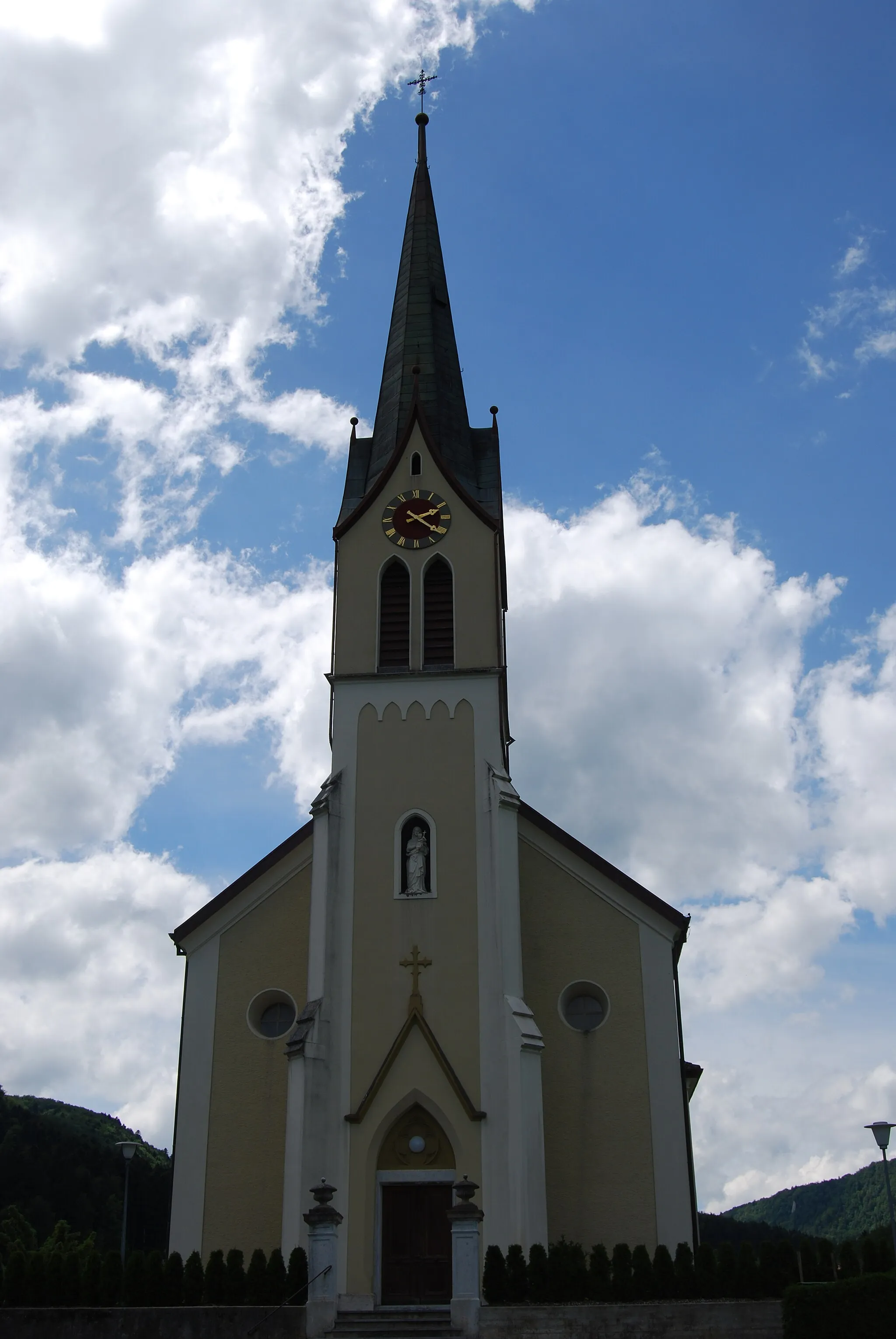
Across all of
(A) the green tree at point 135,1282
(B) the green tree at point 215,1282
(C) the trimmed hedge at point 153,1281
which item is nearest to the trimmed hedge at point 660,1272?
(C) the trimmed hedge at point 153,1281

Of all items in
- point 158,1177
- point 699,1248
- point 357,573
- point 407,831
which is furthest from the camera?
point 158,1177

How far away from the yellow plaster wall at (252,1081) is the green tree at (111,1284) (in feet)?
13.5

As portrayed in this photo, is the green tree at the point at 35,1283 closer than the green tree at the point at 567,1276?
No

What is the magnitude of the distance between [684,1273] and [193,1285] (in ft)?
22.8

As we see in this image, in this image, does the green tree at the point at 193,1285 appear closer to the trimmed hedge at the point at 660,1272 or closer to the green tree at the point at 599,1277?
the trimmed hedge at the point at 660,1272

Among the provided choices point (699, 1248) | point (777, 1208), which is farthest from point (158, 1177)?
point (777, 1208)

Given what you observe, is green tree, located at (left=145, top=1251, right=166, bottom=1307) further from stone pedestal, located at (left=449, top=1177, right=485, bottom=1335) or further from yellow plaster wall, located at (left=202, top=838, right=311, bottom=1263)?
stone pedestal, located at (left=449, top=1177, right=485, bottom=1335)

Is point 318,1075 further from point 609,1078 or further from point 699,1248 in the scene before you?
point 699,1248

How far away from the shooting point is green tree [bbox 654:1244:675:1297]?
17.6 m

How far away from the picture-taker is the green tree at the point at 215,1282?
60.0 feet

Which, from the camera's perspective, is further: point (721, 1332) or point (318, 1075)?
point (318, 1075)

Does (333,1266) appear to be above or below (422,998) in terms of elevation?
below

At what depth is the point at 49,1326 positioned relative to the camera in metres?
17.9

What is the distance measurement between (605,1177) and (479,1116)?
2871 mm
